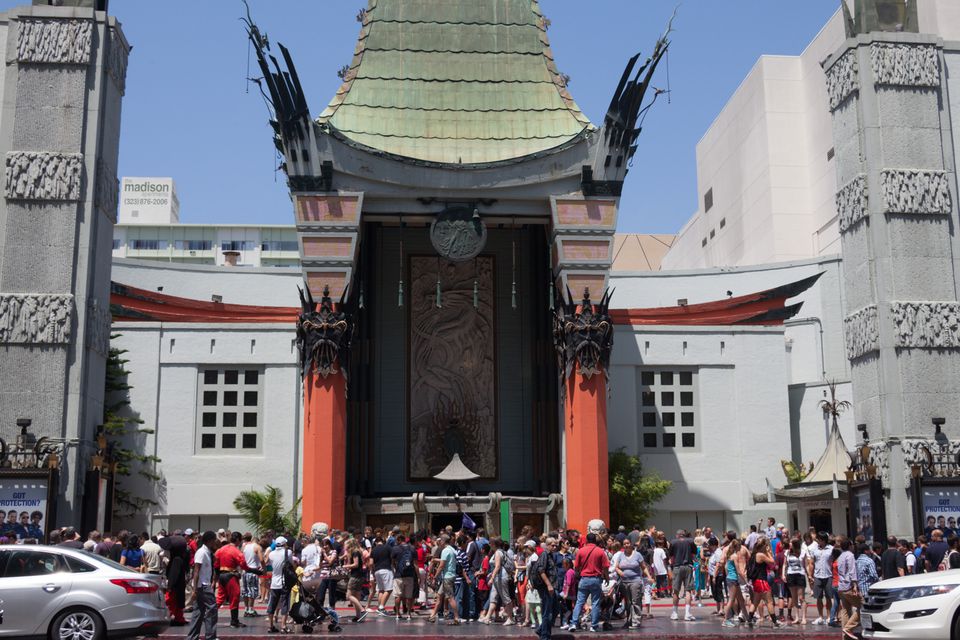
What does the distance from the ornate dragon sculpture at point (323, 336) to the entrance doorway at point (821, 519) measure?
16.4 meters

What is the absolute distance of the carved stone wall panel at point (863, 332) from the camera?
92.9 ft

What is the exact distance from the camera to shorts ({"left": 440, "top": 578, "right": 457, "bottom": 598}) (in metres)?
22.5

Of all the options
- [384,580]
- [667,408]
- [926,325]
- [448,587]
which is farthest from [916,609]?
[667,408]

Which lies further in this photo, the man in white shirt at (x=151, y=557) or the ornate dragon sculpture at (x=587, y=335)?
the ornate dragon sculpture at (x=587, y=335)

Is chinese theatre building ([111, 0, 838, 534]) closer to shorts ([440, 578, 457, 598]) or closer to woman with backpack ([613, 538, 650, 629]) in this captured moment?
shorts ([440, 578, 457, 598])

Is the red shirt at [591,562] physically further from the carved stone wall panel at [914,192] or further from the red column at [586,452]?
the red column at [586,452]

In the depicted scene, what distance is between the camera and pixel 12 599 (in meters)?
15.1

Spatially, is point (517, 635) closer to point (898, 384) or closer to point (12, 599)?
point (12, 599)

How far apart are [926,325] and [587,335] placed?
38.6 feet

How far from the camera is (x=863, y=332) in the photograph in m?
28.8

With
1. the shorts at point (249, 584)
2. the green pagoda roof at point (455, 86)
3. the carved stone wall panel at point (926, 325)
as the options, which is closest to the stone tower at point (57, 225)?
the shorts at point (249, 584)

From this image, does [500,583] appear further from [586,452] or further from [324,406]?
[324,406]

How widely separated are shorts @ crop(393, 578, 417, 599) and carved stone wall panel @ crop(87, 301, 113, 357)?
10150 millimetres

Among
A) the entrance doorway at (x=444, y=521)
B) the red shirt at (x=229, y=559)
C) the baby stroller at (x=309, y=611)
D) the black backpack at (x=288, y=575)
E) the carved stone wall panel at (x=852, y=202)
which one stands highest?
the carved stone wall panel at (x=852, y=202)
